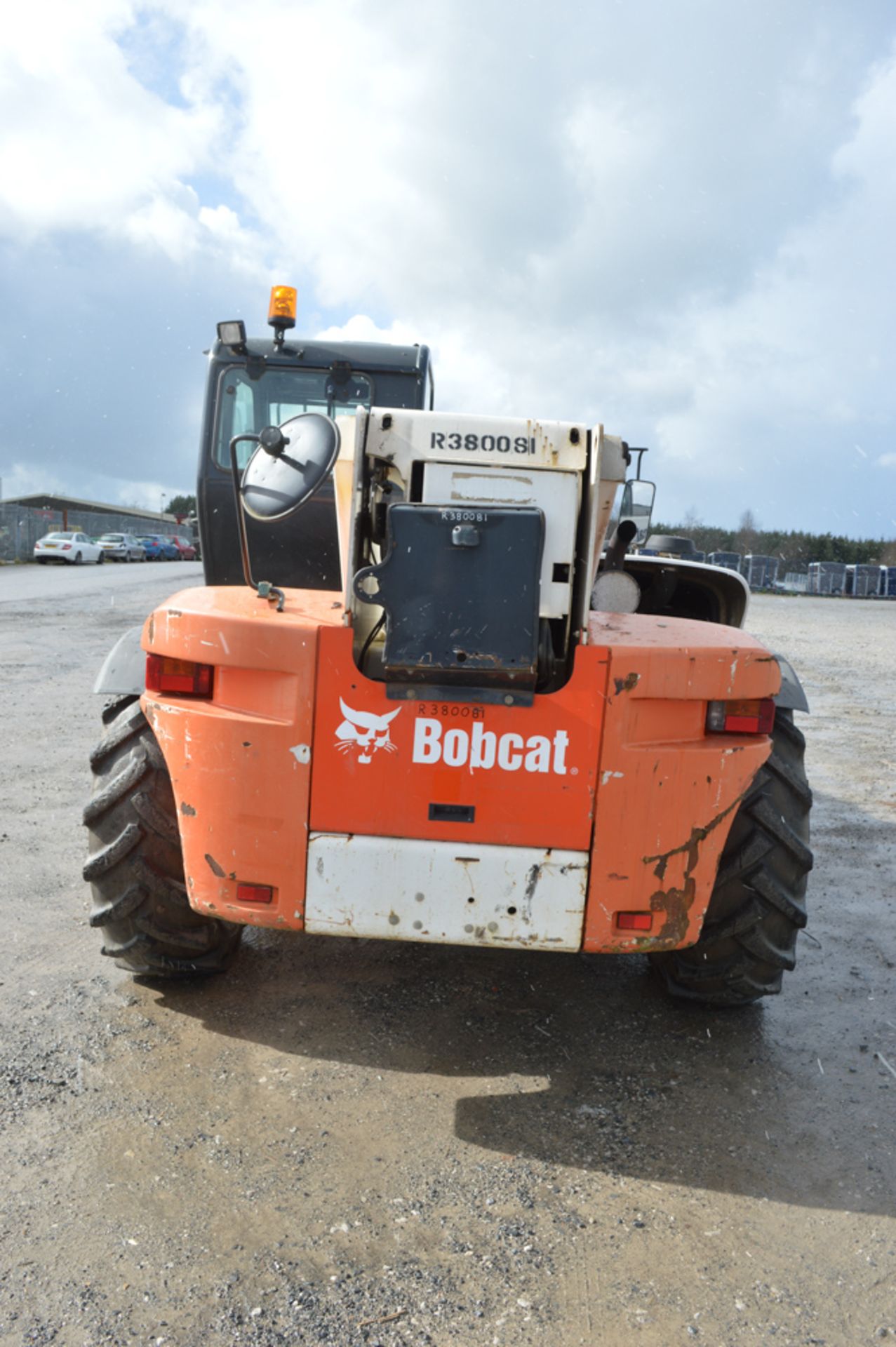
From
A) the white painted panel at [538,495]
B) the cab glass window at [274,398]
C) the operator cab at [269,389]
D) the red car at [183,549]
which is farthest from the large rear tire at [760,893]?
the red car at [183,549]

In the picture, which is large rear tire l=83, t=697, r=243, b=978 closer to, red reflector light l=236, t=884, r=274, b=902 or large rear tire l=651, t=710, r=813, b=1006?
red reflector light l=236, t=884, r=274, b=902

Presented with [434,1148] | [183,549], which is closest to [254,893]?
[434,1148]

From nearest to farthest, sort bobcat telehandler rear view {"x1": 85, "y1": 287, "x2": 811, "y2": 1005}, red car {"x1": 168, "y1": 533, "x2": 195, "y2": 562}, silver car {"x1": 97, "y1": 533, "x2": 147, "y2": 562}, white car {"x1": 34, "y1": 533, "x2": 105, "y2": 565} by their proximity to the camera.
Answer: bobcat telehandler rear view {"x1": 85, "y1": 287, "x2": 811, "y2": 1005} < white car {"x1": 34, "y1": 533, "x2": 105, "y2": 565} < silver car {"x1": 97, "y1": 533, "x2": 147, "y2": 562} < red car {"x1": 168, "y1": 533, "x2": 195, "y2": 562}

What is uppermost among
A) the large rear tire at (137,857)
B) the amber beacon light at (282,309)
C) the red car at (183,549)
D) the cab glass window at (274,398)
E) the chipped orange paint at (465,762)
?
the amber beacon light at (282,309)

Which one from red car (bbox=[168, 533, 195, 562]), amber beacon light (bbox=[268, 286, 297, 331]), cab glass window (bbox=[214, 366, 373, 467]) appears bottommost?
red car (bbox=[168, 533, 195, 562])

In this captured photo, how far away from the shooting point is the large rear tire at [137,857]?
338cm

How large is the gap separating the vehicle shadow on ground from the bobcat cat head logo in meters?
1.04

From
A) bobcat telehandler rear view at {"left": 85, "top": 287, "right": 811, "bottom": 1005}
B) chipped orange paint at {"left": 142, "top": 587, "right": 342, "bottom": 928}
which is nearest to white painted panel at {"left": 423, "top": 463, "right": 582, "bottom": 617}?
bobcat telehandler rear view at {"left": 85, "top": 287, "right": 811, "bottom": 1005}

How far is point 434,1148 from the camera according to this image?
9.30ft

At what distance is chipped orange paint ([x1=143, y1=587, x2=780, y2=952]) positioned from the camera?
2934mm

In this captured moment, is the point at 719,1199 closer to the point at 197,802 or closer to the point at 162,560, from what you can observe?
the point at 197,802

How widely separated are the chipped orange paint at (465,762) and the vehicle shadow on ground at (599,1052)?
52 cm

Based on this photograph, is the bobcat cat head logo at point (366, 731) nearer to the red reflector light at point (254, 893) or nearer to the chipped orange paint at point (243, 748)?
the chipped orange paint at point (243, 748)

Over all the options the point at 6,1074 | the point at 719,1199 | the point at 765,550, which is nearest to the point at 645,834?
the point at 719,1199
